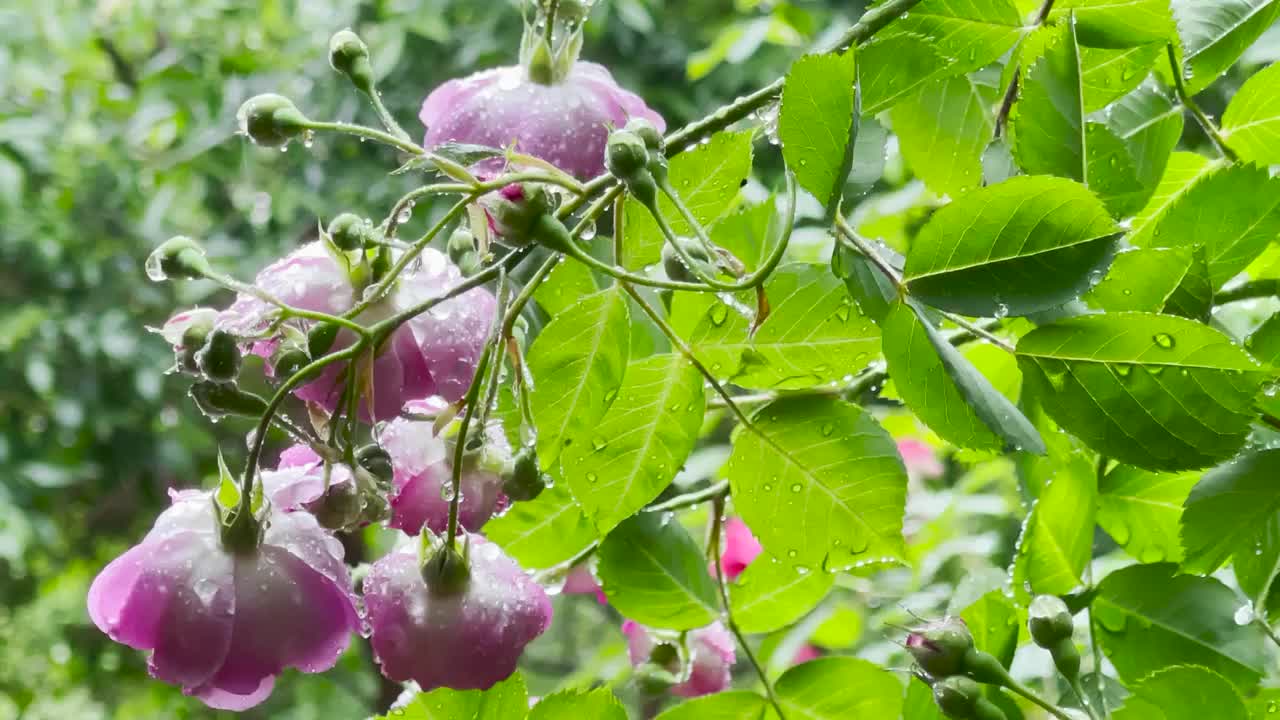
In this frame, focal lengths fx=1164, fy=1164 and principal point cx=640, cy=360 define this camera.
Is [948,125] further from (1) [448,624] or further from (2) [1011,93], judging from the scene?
(1) [448,624]

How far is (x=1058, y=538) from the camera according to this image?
34cm

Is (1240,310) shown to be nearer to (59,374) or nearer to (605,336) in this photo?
(605,336)

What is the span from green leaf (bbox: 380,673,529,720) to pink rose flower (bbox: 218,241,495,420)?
0.27 feet

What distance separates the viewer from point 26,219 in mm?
2039

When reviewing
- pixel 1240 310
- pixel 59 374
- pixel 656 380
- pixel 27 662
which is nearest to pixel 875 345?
pixel 656 380

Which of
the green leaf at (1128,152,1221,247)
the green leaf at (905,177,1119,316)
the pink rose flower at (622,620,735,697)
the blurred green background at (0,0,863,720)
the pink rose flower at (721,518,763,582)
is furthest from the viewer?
the blurred green background at (0,0,863,720)

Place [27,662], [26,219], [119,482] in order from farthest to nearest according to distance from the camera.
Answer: [27,662]
[119,482]
[26,219]

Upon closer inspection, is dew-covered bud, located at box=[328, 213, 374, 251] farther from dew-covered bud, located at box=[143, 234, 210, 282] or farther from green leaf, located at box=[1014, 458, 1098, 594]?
green leaf, located at box=[1014, 458, 1098, 594]

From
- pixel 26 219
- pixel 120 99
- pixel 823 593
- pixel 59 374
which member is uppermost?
pixel 823 593

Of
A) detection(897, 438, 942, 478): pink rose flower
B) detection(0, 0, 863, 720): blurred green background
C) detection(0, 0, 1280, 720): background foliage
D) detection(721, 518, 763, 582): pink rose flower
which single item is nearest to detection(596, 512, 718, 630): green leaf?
detection(0, 0, 1280, 720): background foliage

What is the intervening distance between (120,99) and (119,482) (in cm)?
70

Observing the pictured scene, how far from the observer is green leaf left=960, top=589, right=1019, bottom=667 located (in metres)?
0.32

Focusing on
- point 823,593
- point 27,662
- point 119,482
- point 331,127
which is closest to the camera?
point 331,127

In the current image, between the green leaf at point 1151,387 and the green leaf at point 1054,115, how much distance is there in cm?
4
